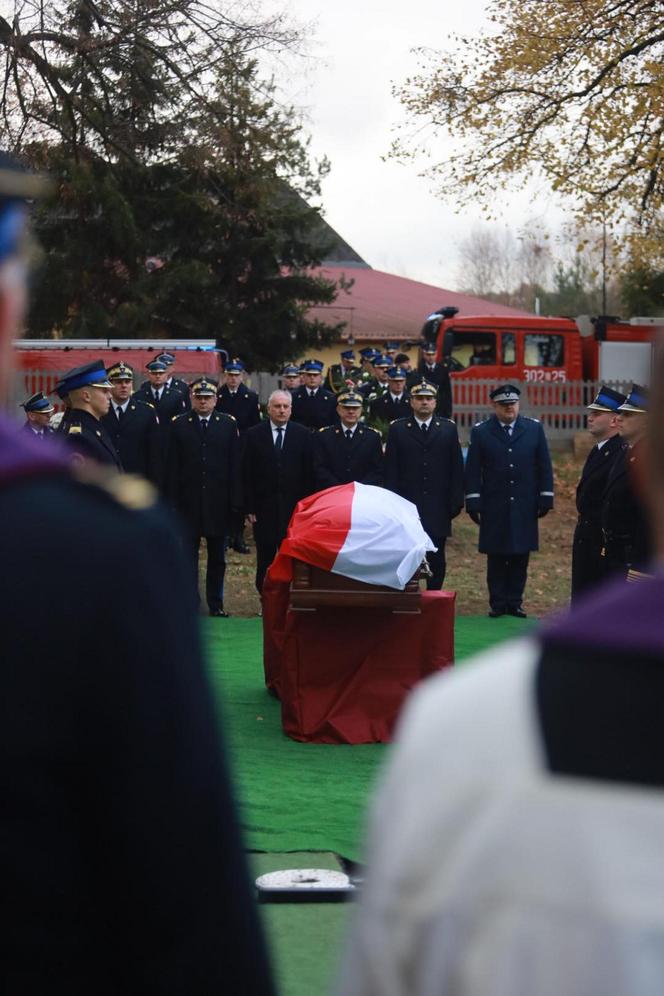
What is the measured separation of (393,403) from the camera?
55.1 feet

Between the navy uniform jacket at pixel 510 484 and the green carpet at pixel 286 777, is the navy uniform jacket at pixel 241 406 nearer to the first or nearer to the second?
the navy uniform jacket at pixel 510 484

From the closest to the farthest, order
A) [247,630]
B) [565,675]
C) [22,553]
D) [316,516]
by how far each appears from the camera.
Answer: [565,675] → [22,553] → [316,516] → [247,630]

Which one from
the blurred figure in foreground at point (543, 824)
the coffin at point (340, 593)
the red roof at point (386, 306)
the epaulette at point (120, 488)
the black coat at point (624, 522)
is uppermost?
the red roof at point (386, 306)

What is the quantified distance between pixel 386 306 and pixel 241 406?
3023 centimetres

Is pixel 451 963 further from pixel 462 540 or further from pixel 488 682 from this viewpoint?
pixel 462 540

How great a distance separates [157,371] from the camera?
15.3 meters

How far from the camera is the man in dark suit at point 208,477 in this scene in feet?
41.5

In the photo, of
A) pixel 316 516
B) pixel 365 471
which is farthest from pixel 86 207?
pixel 316 516

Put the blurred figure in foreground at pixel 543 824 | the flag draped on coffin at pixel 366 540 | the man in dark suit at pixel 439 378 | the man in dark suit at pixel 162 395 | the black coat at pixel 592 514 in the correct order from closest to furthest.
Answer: the blurred figure in foreground at pixel 543 824 → the flag draped on coffin at pixel 366 540 → the black coat at pixel 592 514 → the man in dark suit at pixel 162 395 → the man in dark suit at pixel 439 378

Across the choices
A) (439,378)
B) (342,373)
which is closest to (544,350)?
(439,378)

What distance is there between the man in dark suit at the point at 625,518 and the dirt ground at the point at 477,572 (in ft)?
12.4

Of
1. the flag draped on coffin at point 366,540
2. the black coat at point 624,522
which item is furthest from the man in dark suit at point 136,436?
the flag draped on coffin at point 366,540

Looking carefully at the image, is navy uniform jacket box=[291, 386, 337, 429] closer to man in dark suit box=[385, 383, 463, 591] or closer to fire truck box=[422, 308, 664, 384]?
man in dark suit box=[385, 383, 463, 591]

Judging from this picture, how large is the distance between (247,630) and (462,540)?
21.1ft
